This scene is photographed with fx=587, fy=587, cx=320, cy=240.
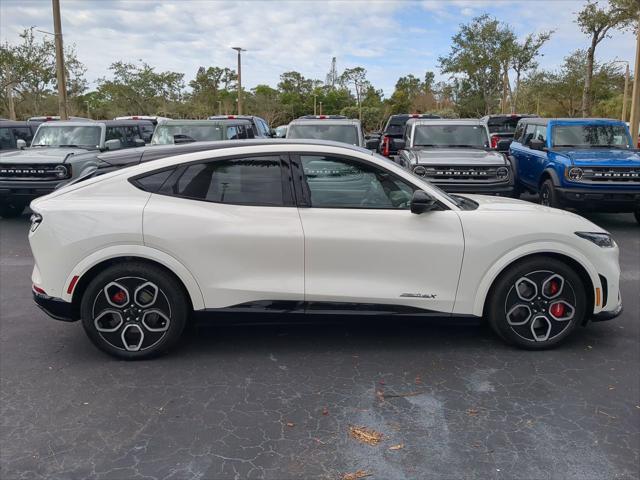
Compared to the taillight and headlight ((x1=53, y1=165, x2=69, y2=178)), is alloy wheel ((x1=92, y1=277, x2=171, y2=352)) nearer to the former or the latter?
headlight ((x1=53, y1=165, x2=69, y2=178))

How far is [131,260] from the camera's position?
432 centimetres

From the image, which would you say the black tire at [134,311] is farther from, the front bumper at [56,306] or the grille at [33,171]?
the grille at [33,171]

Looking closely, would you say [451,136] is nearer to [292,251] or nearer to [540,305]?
[540,305]

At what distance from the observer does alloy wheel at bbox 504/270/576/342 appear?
4484 mm

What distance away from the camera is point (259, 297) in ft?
14.2

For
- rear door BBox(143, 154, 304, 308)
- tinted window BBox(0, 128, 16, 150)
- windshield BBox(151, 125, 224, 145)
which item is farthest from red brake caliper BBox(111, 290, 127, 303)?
tinted window BBox(0, 128, 16, 150)

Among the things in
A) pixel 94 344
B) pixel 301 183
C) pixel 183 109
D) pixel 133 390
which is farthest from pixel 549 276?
pixel 183 109

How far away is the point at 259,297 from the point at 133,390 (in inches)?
42.2

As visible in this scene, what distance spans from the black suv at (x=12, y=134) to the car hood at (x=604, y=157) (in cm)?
1171

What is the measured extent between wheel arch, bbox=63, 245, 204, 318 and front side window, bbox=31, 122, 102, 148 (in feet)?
27.3

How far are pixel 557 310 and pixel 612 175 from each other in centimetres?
574

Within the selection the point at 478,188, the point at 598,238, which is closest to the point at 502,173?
the point at 478,188

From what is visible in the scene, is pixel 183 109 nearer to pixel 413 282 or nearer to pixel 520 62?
pixel 520 62

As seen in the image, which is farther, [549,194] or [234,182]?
[549,194]
